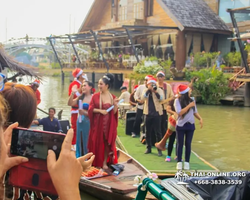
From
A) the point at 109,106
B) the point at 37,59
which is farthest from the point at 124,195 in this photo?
the point at 37,59

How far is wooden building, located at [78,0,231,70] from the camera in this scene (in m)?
24.7

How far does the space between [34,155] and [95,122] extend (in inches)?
186

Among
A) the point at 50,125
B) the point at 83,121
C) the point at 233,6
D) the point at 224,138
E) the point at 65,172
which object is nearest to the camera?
the point at 65,172

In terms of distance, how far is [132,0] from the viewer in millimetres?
29891

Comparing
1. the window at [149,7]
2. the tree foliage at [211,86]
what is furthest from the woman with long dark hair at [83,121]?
the window at [149,7]

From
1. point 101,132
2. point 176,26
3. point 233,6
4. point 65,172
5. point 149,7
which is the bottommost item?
point 101,132

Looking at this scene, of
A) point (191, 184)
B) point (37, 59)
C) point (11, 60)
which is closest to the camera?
point (191, 184)

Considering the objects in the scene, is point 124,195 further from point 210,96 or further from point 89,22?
point 89,22

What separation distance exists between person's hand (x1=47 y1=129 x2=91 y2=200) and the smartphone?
0.11m

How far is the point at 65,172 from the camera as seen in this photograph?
1.57 meters

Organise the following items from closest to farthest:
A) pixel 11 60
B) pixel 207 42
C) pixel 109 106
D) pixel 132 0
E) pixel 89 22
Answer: pixel 109 106 < pixel 11 60 < pixel 207 42 < pixel 132 0 < pixel 89 22

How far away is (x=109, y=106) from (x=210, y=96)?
13648 mm

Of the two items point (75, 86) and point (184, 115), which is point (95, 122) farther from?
point (184, 115)

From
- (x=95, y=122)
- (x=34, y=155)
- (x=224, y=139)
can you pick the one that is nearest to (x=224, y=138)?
(x=224, y=139)
